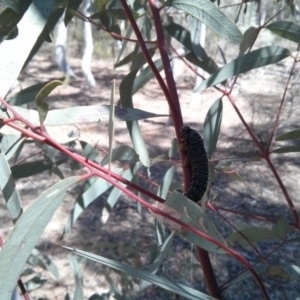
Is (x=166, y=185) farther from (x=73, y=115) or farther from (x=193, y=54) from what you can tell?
(x=73, y=115)

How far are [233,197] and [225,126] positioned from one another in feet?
4.58

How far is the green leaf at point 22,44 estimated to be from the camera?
1.41 feet

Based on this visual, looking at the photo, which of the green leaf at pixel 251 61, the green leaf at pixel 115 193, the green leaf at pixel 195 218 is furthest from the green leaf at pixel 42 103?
the green leaf at pixel 115 193

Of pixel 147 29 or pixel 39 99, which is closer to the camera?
pixel 39 99

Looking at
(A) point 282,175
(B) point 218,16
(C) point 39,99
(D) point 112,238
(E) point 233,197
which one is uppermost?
(B) point 218,16

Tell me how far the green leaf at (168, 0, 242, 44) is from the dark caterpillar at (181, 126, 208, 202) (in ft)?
0.38

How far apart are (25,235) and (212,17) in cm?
32

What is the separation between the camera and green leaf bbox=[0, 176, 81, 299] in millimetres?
390

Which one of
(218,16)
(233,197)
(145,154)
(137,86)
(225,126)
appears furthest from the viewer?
(225,126)

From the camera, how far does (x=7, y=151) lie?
772 millimetres

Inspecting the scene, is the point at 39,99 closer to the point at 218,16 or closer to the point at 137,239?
the point at 218,16

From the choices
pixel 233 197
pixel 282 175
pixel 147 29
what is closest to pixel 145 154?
pixel 147 29

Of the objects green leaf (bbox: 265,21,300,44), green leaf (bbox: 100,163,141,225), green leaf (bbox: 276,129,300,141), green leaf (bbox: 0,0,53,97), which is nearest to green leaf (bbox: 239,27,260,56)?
green leaf (bbox: 265,21,300,44)

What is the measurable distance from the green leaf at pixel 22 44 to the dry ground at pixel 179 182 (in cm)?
40
